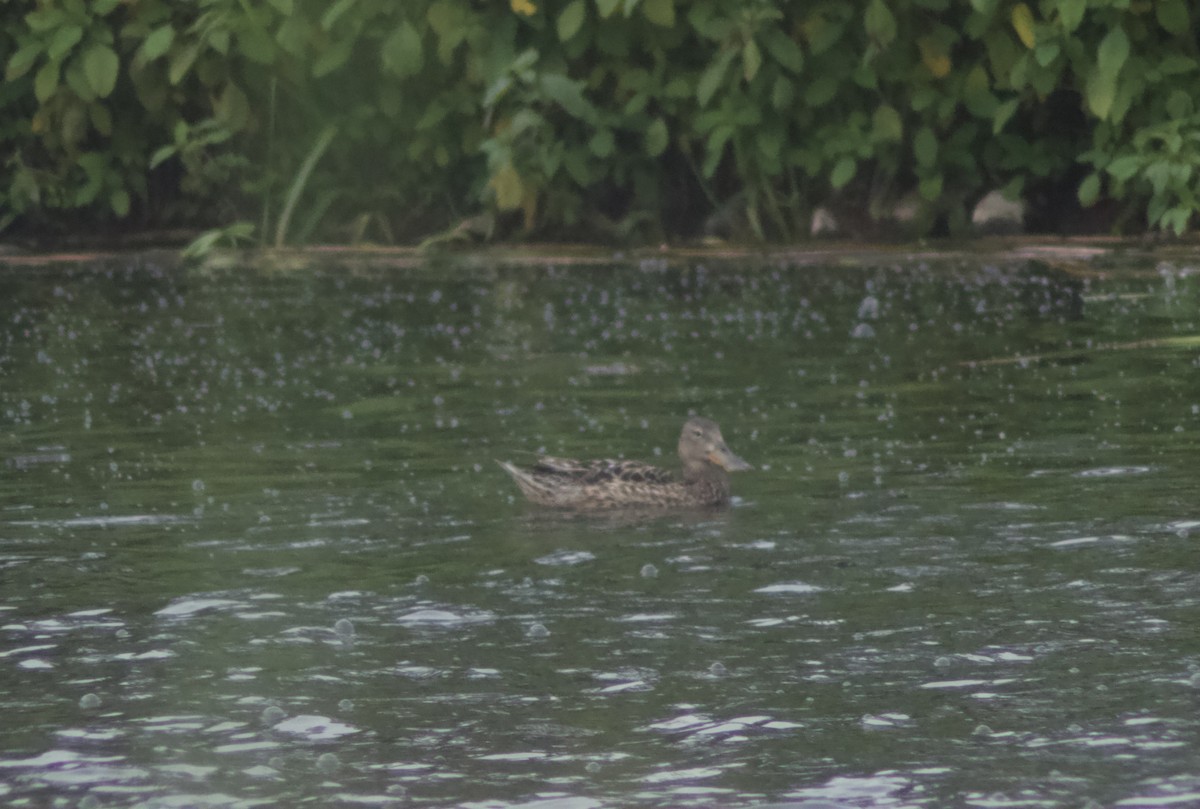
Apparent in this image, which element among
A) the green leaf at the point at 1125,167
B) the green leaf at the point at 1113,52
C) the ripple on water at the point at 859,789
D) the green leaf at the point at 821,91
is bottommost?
the ripple on water at the point at 859,789

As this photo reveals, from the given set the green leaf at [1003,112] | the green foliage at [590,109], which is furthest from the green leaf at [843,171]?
the green leaf at [1003,112]

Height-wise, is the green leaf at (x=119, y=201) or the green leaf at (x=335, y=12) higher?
the green leaf at (x=335, y=12)

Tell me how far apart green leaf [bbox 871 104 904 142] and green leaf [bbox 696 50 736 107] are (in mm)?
1321

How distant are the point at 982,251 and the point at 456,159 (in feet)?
16.7

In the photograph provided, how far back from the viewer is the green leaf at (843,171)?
19250 mm

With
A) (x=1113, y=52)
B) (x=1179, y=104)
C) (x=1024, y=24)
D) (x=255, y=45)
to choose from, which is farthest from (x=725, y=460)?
(x=255, y=45)

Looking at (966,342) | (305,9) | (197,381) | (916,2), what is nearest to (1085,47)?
(916,2)

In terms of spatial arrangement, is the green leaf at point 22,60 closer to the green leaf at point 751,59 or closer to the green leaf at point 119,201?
the green leaf at point 119,201

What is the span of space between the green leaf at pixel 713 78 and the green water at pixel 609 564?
11.6 ft

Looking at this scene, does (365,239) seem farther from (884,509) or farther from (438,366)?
(884,509)

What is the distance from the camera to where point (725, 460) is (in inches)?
397

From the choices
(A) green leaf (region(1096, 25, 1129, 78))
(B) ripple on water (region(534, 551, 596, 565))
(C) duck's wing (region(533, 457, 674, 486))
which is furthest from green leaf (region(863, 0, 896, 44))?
(B) ripple on water (region(534, 551, 596, 565))

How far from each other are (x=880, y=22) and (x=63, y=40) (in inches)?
283

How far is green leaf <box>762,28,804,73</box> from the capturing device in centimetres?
1931
